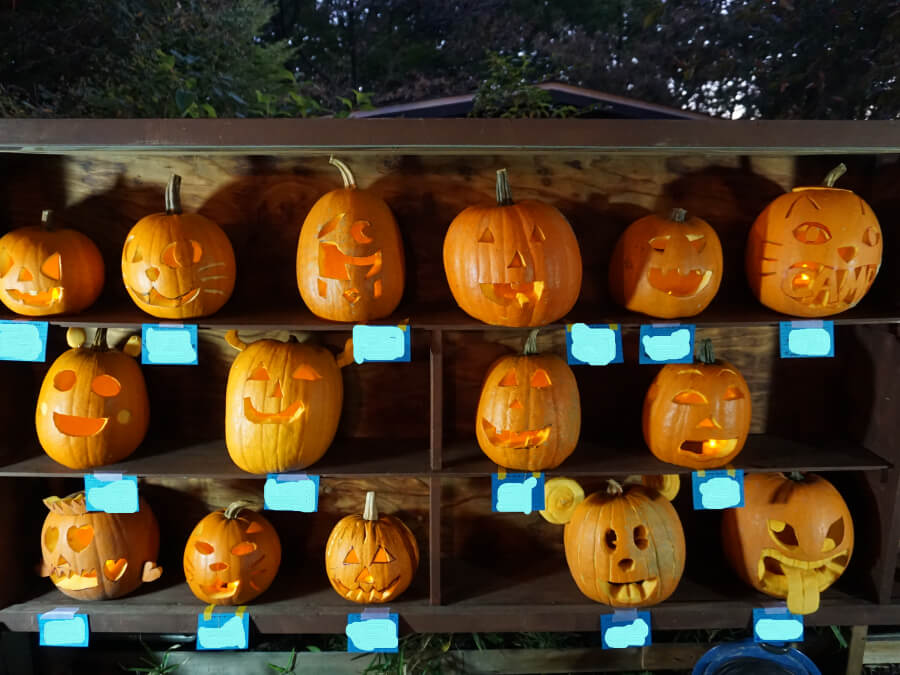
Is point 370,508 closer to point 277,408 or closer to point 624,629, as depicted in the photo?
point 277,408

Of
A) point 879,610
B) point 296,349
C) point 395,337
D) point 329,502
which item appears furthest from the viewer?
point 329,502

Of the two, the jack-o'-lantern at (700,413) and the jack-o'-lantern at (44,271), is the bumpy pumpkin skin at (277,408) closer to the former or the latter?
the jack-o'-lantern at (44,271)

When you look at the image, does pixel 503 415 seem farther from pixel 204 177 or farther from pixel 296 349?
pixel 204 177

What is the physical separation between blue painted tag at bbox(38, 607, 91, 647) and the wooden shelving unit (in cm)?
5

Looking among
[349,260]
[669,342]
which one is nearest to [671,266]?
[669,342]

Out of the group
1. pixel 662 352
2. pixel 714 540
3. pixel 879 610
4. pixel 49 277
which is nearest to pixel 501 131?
pixel 662 352

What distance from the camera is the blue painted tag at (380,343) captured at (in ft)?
5.74

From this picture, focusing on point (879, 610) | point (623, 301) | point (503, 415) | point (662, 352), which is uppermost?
point (623, 301)

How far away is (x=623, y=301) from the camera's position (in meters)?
1.92

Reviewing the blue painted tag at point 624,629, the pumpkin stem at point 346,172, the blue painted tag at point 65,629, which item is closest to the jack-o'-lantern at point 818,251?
the blue painted tag at point 624,629

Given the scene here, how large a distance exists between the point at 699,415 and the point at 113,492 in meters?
2.02

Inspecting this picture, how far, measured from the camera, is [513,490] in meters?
1.88

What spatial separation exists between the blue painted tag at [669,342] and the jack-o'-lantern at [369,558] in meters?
1.10

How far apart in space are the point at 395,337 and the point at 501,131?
697 mm
